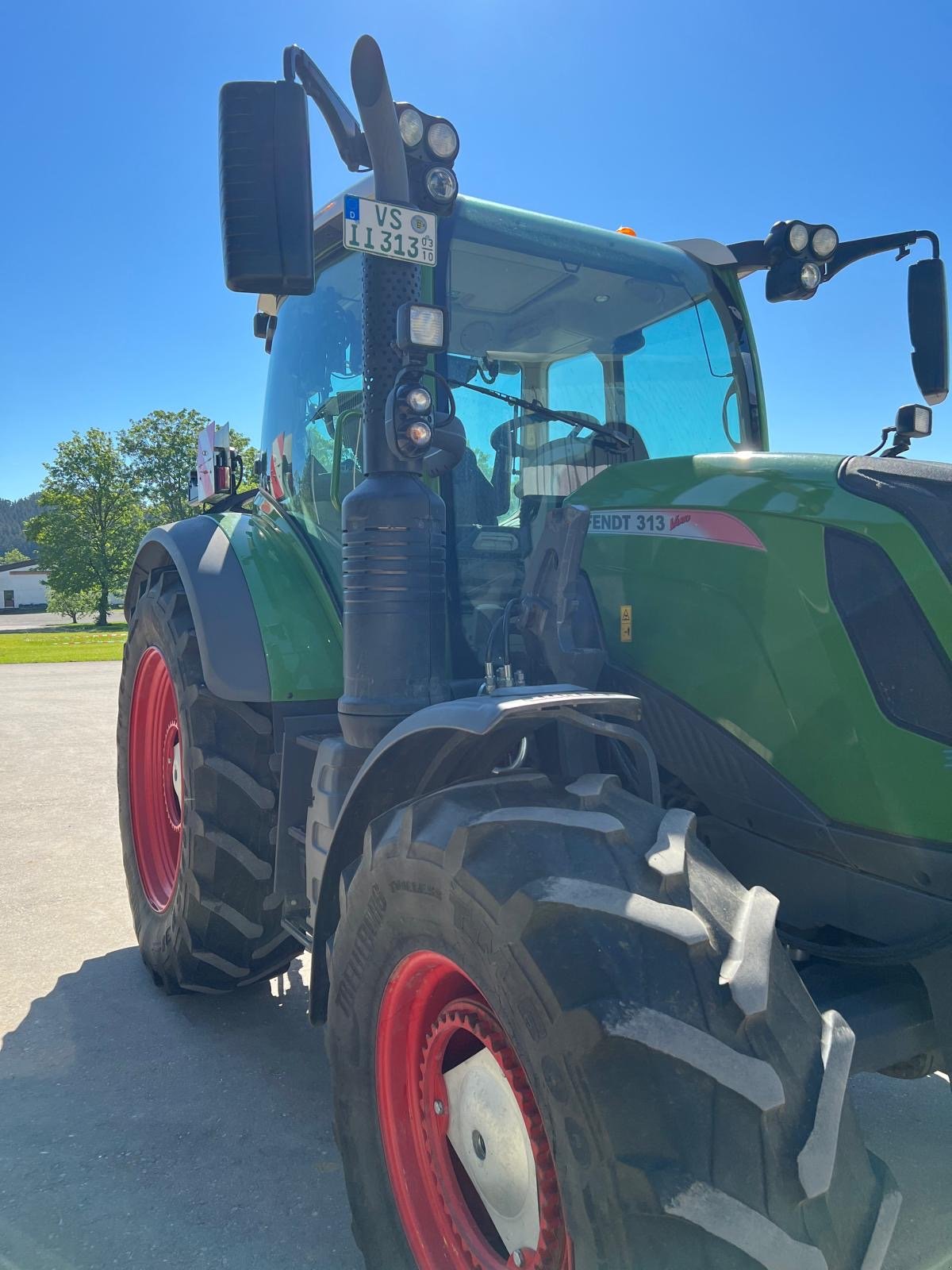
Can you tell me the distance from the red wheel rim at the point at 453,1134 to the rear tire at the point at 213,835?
112 cm


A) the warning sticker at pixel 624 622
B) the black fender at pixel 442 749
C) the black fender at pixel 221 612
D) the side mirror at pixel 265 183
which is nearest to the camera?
the black fender at pixel 442 749

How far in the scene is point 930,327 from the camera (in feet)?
9.28

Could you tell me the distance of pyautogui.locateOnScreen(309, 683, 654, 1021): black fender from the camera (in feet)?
5.89

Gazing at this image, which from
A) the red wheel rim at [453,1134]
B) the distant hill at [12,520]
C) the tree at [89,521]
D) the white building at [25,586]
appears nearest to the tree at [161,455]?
the tree at [89,521]

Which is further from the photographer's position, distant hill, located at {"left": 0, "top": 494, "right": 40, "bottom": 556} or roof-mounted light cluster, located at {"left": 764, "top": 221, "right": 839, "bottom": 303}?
distant hill, located at {"left": 0, "top": 494, "right": 40, "bottom": 556}

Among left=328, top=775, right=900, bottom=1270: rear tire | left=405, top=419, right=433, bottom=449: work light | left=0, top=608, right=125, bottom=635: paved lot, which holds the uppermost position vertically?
left=405, top=419, right=433, bottom=449: work light

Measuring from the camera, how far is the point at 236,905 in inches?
120

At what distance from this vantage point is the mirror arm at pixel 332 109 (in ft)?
6.87

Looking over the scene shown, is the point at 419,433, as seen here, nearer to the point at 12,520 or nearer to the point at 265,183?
the point at 265,183

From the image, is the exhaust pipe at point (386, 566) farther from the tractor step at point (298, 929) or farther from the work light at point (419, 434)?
the tractor step at point (298, 929)

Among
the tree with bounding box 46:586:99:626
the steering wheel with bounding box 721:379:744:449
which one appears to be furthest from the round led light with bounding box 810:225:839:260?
the tree with bounding box 46:586:99:626

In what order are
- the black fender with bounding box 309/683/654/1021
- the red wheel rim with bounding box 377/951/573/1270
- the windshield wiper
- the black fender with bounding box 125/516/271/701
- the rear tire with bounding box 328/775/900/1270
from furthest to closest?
the black fender with bounding box 125/516/271/701
the windshield wiper
the black fender with bounding box 309/683/654/1021
the red wheel rim with bounding box 377/951/573/1270
the rear tire with bounding box 328/775/900/1270

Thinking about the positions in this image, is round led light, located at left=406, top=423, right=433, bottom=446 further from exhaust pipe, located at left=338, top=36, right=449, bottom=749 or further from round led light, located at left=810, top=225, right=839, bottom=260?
round led light, located at left=810, top=225, right=839, bottom=260

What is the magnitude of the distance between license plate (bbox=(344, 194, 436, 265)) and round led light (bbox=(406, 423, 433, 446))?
37cm
